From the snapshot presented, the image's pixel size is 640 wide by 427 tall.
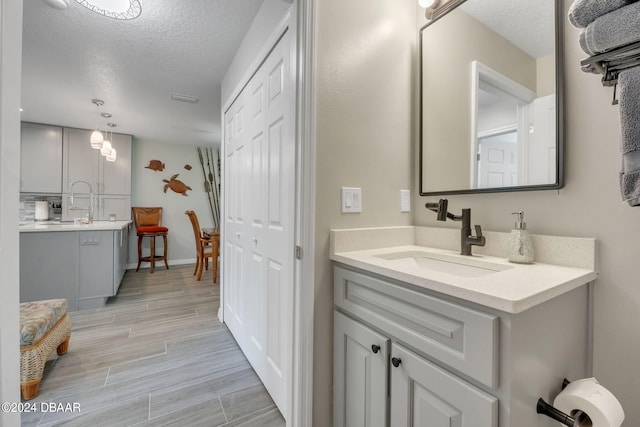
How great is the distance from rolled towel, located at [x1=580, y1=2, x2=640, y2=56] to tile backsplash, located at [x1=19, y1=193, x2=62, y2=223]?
242 inches

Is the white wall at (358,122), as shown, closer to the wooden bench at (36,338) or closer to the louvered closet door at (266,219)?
the louvered closet door at (266,219)

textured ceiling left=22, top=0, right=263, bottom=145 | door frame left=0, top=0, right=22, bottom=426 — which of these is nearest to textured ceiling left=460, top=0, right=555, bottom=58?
textured ceiling left=22, top=0, right=263, bottom=145

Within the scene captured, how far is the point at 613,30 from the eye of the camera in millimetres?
591

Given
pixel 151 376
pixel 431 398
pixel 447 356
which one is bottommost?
pixel 151 376

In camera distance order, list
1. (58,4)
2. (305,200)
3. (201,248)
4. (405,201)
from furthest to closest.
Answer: (201,248) < (58,4) < (405,201) < (305,200)

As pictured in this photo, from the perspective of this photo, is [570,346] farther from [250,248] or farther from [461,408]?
[250,248]

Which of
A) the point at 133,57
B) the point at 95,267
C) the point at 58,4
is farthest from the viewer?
the point at 95,267

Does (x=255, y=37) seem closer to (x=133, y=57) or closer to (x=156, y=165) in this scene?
(x=133, y=57)

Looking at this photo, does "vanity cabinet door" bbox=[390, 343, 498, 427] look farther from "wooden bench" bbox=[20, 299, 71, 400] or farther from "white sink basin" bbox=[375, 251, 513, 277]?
"wooden bench" bbox=[20, 299, 71, 400]

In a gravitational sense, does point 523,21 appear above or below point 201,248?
above

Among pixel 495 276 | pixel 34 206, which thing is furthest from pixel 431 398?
pixel 34 206

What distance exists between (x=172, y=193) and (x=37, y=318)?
158 inches

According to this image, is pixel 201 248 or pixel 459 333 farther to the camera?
pixel 201 248

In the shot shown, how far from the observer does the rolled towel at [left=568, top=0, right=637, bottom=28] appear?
58 cm
